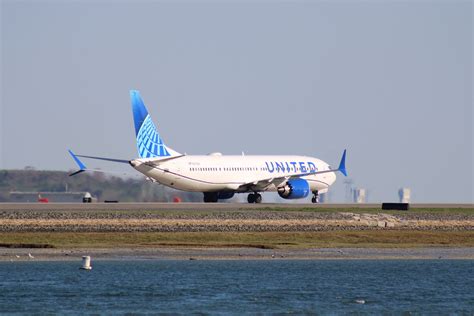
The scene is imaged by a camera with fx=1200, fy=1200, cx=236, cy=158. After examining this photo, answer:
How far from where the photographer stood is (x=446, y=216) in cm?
8156

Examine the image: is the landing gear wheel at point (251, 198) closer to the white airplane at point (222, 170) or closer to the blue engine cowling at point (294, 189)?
the white airplane at point (222, 170)

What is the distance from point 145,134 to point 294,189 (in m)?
13.1

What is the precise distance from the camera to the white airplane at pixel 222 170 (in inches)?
3684

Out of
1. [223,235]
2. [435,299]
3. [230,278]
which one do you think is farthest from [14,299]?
[223,235]

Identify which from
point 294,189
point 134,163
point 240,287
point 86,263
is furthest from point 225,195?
point 240,287

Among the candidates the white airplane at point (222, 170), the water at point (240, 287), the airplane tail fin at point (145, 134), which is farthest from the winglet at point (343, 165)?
A: the water at point (240, 287)

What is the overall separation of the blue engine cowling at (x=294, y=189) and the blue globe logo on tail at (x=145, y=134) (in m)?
10.1

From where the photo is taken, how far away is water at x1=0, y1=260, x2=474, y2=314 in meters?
42.9

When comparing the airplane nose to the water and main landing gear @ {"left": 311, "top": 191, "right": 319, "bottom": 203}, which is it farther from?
the water

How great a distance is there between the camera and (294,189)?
9731 centimetres

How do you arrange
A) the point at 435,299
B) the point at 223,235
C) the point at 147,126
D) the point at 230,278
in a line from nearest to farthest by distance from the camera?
the point at 435,299, the point at 230,278, the point at 223,235, the point at 147,126

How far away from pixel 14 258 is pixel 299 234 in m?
18.8

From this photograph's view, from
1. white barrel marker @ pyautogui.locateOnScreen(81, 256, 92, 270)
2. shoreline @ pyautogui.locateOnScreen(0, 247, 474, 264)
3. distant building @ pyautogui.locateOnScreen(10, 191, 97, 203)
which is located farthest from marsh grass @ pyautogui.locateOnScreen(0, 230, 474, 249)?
distant building @ pyautogui.locateOnScreen(10, 191, 97, 203)

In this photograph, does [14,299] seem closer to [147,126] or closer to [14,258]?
[14,258]
